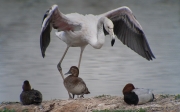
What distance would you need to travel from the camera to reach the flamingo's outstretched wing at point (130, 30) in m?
10.3

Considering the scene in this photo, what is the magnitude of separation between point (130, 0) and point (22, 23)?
20.7ft

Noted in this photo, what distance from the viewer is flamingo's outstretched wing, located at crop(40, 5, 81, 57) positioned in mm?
9395

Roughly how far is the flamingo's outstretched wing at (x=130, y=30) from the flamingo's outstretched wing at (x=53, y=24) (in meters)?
0.67

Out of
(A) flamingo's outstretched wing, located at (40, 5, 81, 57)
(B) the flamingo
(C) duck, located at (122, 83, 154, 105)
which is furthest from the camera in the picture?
(B) the flamingo

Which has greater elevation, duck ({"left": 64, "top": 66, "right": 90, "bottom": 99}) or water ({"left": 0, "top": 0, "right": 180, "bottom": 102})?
water ({"left": 0, "top": 0, "right": 180, "bottom": 102})

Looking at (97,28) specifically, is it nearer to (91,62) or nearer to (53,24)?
(53,24)

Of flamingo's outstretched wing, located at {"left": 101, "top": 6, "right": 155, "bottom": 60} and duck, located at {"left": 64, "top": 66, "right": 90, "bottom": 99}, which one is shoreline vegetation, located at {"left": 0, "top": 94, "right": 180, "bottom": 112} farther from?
flamingo's outstretched wing, located at {"left": 101, "top": 6, "right": 155, "bottom": 60}

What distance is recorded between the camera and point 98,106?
848 cm

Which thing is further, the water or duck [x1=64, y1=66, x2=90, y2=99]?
the water

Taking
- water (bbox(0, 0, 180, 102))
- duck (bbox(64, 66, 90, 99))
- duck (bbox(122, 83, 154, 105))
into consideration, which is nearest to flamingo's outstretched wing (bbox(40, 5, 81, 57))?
duck (bbox(64, 66, 90, 99))

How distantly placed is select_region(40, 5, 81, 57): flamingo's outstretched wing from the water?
1.38m

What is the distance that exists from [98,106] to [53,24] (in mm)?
2285

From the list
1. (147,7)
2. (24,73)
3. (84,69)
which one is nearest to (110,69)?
(84,69)

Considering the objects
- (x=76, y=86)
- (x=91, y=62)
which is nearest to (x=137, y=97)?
(x=76, y=86)
